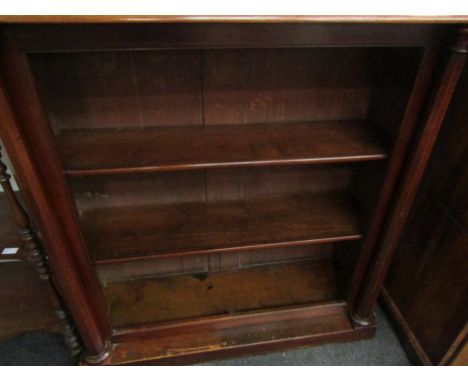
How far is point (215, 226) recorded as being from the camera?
1.03m

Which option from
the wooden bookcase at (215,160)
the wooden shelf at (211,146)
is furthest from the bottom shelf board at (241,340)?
the wooden shelf at (211,146)

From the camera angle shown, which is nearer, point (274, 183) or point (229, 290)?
point (274, 183)

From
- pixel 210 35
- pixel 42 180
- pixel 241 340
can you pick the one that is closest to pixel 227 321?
pixel 241 340

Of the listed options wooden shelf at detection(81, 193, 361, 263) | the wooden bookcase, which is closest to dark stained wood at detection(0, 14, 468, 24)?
the wooden bookcase

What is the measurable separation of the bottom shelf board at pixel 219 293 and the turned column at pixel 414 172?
15 centimetres

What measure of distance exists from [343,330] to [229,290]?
1.45 feet

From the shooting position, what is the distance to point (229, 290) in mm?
1274

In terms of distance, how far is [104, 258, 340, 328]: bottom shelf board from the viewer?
1.19m

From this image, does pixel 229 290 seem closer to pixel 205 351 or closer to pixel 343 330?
pixel 205 351

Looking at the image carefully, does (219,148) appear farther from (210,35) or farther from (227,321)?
(227,321)

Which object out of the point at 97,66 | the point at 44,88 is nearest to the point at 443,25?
the point at 97,66

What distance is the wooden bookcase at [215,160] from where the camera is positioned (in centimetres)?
65
